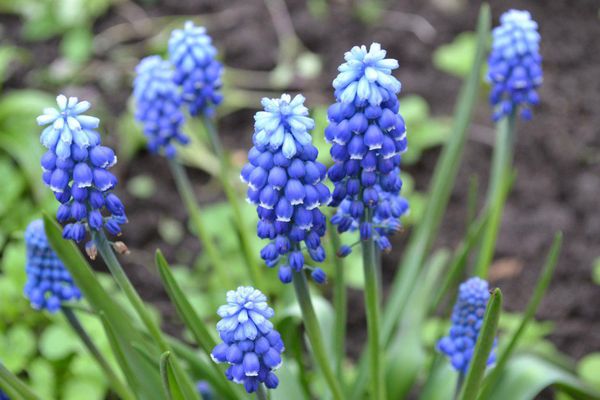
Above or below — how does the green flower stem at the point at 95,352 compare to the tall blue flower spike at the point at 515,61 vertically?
below

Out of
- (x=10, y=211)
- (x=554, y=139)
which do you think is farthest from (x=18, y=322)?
(x=554, y=139)

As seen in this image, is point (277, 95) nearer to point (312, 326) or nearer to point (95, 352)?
point (95, 352)

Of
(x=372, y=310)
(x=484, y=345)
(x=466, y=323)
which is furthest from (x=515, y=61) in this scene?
(x=484, y=345)

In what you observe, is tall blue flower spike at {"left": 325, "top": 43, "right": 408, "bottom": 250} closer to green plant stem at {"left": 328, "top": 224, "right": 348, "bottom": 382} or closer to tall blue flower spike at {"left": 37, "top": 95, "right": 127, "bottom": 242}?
green plant stem at {"left": 328, "top": 224, "right": 348, "bottom": 382}

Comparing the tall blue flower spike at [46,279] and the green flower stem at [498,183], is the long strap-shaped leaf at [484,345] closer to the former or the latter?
the green flower stem at [498,183]

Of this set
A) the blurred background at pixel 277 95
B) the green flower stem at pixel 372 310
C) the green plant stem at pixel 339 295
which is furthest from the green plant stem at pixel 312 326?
the blurred background at pixel 277 95
